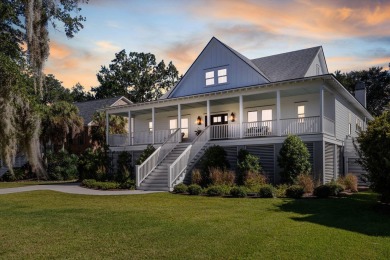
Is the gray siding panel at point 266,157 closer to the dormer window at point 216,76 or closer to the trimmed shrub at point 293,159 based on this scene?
the trimmed shrub at point 293,159

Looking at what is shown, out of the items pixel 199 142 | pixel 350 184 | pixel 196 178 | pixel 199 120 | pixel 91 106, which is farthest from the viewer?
pixel 91 106

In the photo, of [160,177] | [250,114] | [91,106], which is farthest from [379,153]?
[91,106]

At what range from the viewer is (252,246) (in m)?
6.73

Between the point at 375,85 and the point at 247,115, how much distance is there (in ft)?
121

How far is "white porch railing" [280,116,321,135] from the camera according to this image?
17.7 meters

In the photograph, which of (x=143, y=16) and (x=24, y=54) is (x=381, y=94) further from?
(x=24, y=54)

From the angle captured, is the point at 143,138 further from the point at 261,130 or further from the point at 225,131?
the point at 261,130

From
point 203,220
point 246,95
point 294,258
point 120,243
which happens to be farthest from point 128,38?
point 294,258

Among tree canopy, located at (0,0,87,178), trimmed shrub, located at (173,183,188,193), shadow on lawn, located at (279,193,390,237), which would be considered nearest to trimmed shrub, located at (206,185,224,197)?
trimmed shrub, located at (173,183,188,193)

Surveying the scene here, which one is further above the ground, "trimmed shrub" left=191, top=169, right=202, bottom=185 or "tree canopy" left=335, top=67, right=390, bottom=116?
"tree canopy" left=335, top=67, right=390, bottom=116

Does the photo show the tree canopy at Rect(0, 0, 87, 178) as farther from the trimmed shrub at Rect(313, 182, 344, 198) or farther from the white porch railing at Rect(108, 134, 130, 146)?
the white porch railing at Rect(108, 134, 130, 146)

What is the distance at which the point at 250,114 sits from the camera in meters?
22.6

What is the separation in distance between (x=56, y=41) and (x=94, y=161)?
13168mm

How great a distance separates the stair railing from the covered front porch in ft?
2.48
